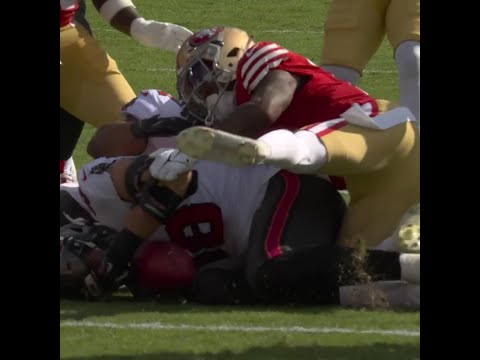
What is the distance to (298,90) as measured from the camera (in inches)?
217

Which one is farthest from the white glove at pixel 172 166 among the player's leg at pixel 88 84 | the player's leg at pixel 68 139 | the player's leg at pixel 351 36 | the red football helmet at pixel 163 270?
the player's leg at pixel 68 139

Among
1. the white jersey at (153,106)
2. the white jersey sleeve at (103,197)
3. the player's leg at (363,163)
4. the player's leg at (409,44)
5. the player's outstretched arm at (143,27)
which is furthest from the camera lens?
the player's outstretched arm at (143,27)

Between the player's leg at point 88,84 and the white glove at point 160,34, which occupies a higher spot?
the white glove at point 160,34

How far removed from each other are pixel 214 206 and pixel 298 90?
19.2 inches

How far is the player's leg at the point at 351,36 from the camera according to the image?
21.2 feet

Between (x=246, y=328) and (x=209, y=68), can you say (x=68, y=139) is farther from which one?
(x=246, y=328)

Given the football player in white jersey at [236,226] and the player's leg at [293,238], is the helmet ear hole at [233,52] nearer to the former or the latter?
the football player in white jersey at [236,226]

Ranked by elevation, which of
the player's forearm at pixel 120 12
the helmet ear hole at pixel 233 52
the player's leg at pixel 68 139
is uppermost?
the helmet ear hole at pixel 233 52

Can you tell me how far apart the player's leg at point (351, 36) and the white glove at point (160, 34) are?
2.14 feet

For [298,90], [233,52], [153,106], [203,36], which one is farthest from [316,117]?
[153,106]

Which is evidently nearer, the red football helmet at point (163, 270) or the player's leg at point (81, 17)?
the red football helmet at point (163, 270)

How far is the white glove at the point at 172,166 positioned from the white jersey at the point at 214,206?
302mm

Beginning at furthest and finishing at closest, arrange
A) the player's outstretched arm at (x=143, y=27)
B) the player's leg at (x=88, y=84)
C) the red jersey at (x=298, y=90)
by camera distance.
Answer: the player's outstretched arm at (x=143, y=27) < the player's leg at (x=88, y=84) < the red jersey at (x=298, y=90)

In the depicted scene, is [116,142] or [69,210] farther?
[116,142]
